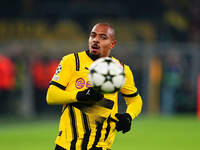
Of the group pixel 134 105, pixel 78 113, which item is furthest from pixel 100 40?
pixel 134 105

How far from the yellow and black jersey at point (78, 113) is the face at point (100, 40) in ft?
0.48

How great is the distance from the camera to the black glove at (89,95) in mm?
5465

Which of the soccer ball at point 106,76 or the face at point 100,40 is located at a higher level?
the face at point 100,40

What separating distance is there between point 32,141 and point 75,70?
783 centimetres

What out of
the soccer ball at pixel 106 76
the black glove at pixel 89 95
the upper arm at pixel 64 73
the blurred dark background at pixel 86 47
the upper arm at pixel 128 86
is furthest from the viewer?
the blurred dark background at pixel 86 47

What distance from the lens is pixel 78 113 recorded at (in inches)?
230

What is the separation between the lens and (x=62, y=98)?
566 centimetres

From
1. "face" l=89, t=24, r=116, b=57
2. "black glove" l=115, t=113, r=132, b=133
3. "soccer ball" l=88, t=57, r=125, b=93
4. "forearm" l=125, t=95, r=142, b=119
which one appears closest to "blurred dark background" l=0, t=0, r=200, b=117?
"forearm" l=125, t=95, r=142, b=119

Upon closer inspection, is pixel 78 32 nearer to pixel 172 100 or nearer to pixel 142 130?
pixel 172 100

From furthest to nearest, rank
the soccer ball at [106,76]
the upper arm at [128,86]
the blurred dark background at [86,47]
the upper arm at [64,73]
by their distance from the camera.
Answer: the blurred dark background at [86,47]
the upper arm at [128,86]
the upper arm at [64,73]
the soccer ball at [106,76]

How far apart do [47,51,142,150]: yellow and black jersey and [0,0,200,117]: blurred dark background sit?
44.5ft

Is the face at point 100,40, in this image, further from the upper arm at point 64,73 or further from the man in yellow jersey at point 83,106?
the upper arm at point 64,73

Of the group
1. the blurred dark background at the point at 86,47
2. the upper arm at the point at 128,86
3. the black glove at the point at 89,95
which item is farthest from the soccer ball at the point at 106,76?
the blurred dark background at the point at 86,47

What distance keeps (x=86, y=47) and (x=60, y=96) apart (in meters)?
13.9
